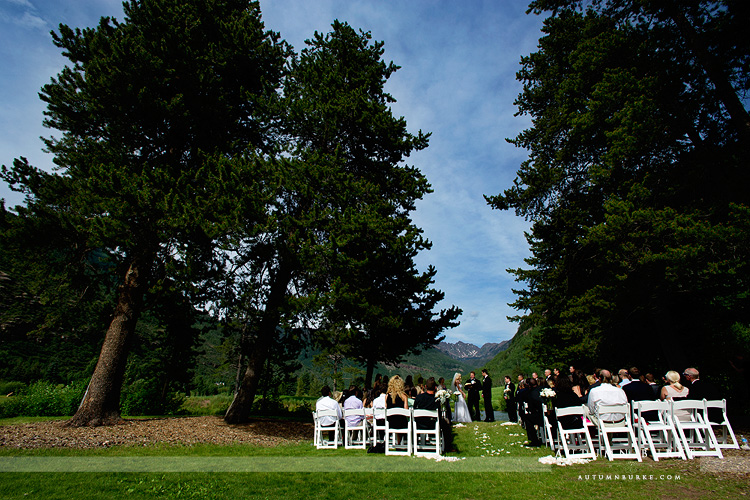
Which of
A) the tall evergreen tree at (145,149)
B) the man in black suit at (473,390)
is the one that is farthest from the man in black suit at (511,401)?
the tall evergreen tree at (145,149)

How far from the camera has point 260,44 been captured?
1518cm

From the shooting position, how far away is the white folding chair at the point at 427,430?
7914mm

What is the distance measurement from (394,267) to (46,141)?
560 inches

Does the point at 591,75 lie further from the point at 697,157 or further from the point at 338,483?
the point at 338,483

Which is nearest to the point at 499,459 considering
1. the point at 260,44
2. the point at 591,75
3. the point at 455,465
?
the point at 455,465

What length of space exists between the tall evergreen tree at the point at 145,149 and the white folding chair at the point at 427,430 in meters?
7.09

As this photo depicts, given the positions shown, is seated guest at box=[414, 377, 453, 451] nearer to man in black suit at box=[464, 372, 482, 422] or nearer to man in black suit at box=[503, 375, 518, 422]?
man in black suit at box=[464, 372, 482, 422]

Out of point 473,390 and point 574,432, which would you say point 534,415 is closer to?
point 574,432

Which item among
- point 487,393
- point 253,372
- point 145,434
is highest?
point 253,372

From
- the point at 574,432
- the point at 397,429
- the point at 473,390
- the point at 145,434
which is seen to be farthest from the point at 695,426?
the point at 145,434

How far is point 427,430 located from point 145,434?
27.3 feet

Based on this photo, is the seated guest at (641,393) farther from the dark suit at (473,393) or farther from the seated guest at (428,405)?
the dark suit at (473,393)

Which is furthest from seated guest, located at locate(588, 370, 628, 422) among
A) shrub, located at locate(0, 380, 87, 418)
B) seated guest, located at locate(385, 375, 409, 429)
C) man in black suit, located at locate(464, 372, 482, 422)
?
shrub, located at locate(0, 380, 87, 418)

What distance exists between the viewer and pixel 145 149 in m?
13.5
